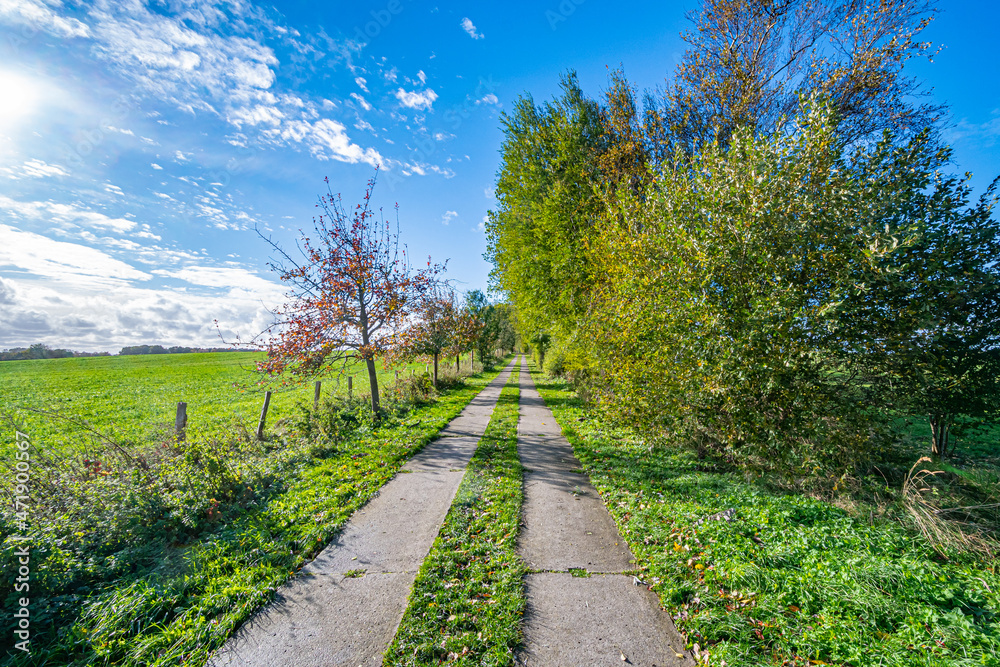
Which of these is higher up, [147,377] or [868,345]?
[868,345]

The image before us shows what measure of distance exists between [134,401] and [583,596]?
71.9ft

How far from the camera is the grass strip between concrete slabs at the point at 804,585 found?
8.95ft

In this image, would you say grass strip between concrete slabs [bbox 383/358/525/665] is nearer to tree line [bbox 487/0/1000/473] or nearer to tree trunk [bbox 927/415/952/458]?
tree line [bbox 487/0/1000/473]

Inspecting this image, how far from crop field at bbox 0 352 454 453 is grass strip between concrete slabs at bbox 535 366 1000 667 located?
27.1ft

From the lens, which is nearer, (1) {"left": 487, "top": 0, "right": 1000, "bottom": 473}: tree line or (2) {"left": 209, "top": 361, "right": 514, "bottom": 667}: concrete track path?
(2) {"left": 209, "top": 361, "right": 514, "bottom": 667}: concrete track path

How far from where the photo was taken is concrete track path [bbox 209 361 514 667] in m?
2.95

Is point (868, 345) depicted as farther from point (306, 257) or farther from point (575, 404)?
point (306, 257)

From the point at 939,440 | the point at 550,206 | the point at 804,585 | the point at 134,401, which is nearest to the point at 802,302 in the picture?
the point at 804,585

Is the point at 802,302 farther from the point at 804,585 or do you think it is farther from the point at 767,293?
the point at 804,585

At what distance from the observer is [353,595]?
142 inches

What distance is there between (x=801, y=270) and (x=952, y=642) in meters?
4.84

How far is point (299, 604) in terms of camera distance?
351cm

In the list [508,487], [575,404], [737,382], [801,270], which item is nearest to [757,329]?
[737,382]

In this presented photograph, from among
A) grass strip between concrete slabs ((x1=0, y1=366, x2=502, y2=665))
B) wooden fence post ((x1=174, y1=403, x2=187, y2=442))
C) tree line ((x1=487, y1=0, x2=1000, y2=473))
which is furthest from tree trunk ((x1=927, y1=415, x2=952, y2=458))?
wooden fence post ((x1=174, y1=403, x2=187, y2=442))
